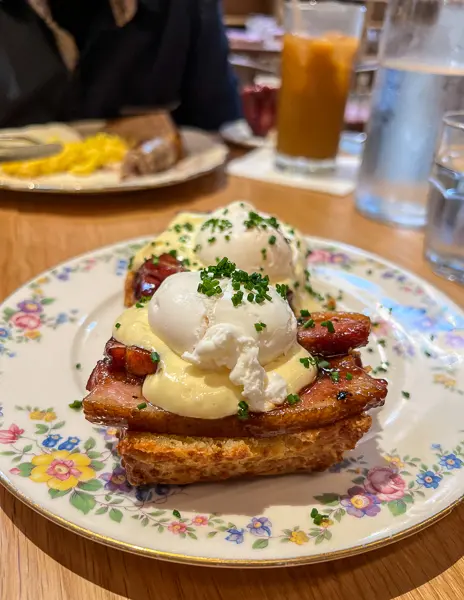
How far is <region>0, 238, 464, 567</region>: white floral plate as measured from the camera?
844 mm

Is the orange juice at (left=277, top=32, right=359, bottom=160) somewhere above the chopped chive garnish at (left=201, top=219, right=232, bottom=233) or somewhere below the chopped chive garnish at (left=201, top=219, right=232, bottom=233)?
above

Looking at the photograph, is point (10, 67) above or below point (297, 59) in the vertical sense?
below

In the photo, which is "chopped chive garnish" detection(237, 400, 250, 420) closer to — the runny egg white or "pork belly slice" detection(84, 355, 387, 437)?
"pork belly slice" detection(84, 355, 387, 437)

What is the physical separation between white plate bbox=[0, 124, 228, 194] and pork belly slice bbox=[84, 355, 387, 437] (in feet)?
4.20

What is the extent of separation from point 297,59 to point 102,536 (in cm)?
221

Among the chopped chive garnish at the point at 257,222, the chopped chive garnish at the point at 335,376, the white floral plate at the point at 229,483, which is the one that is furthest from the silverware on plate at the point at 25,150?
the chopped chive garnish at the point at 335,376

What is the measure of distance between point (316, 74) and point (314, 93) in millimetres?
80

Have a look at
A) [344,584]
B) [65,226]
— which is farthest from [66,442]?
[65,226]

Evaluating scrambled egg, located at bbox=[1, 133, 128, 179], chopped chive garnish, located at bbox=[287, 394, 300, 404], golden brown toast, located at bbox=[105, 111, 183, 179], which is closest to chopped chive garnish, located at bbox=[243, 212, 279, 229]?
chopped chive garnish, located at bbox=[287, 394, 300, 404]

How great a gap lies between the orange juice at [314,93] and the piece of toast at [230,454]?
72.3 inches

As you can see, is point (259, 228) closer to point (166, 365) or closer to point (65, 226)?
point (166, 365)

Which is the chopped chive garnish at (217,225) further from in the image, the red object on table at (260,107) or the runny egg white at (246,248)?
the red object on table at (260,107)

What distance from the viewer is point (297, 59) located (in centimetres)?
244

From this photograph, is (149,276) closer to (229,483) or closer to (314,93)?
(229,483)
